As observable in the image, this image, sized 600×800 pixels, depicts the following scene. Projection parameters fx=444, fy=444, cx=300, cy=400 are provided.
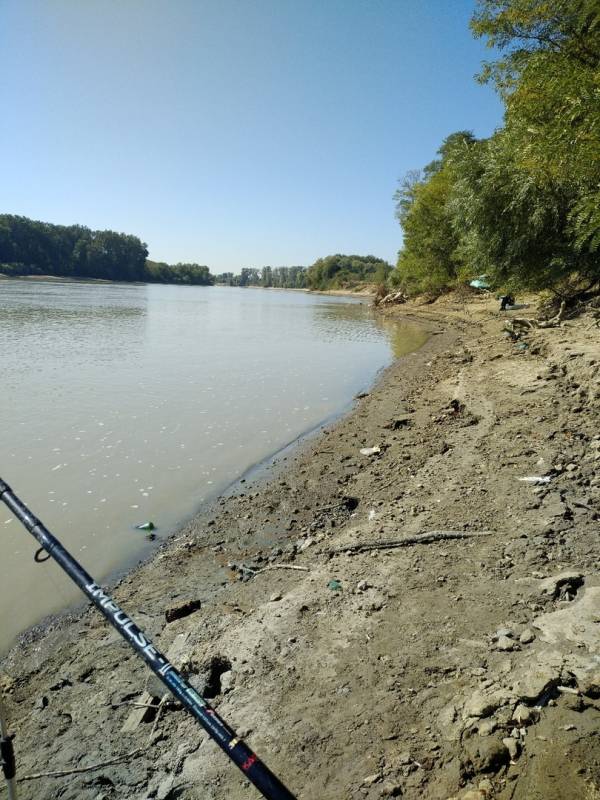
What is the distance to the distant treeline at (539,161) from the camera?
292 inches

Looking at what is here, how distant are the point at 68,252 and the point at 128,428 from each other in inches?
5966

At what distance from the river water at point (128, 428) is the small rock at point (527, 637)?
440 cm

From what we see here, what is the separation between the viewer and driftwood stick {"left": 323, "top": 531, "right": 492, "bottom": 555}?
185 inches

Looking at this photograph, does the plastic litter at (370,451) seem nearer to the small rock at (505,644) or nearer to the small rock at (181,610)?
the small rock at (181,610)

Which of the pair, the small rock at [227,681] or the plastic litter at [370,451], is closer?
the small rock at [227,681]

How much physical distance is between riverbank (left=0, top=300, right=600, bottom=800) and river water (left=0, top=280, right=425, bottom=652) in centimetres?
85

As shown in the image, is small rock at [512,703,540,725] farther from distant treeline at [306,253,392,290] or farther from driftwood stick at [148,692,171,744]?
distant treeline at [306,253,392,290]

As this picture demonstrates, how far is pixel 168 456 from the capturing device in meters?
8.76

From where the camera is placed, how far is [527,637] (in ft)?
9.84

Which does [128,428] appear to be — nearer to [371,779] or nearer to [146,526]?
[146,526]

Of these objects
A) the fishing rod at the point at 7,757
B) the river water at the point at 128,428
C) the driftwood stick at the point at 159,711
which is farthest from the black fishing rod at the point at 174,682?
the river water at the point at 128,428

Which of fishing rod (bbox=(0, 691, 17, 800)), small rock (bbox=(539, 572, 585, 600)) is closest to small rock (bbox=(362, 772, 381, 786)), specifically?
fishing rod (bbox=(0, 691, 17, 800))

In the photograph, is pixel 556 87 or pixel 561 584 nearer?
pixel 561 584

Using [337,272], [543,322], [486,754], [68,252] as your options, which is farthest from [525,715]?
[68,252]
